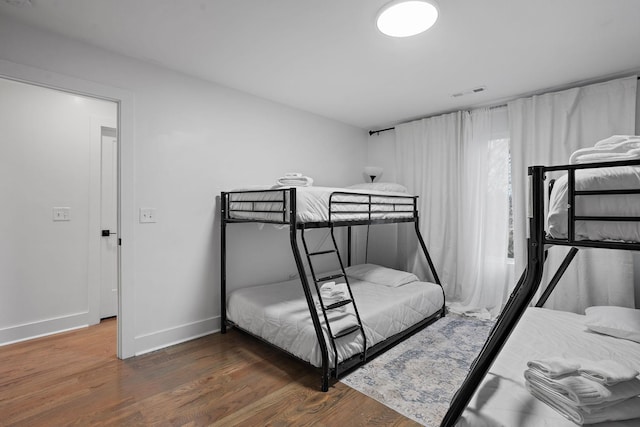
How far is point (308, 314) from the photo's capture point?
232 cm

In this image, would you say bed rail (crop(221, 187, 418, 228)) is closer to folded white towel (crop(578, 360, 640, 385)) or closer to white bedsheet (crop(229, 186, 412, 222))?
white bedsheet (crop(229, 186, 412, 222))

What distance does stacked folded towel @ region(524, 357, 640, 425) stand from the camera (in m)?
1.01

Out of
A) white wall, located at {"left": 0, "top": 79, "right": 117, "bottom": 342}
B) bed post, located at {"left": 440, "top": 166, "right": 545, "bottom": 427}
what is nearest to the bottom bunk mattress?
bed post, located at {"left": 440, "top": 166, "right": 545, "bottom": 427}

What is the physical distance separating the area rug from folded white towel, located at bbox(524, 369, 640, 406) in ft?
2.51

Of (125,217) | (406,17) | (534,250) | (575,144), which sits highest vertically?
(406,17)

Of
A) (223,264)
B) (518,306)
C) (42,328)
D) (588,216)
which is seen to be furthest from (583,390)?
(42,328)

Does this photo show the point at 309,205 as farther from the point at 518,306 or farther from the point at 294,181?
the point at 518,306

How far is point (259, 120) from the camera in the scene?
3209 millimetres

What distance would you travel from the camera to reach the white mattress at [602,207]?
0.98 m

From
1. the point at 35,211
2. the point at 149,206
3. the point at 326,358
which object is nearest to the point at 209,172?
the point at 149,206

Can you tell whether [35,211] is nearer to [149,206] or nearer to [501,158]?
[149,206]

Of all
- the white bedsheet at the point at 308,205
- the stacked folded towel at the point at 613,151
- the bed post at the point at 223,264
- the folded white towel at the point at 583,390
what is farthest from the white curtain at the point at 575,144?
the bed post at the point at 223,264

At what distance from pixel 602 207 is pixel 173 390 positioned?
2400 mm

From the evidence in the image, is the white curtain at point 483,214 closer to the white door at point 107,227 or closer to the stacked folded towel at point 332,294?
the stacked folded towel at point 332,294
